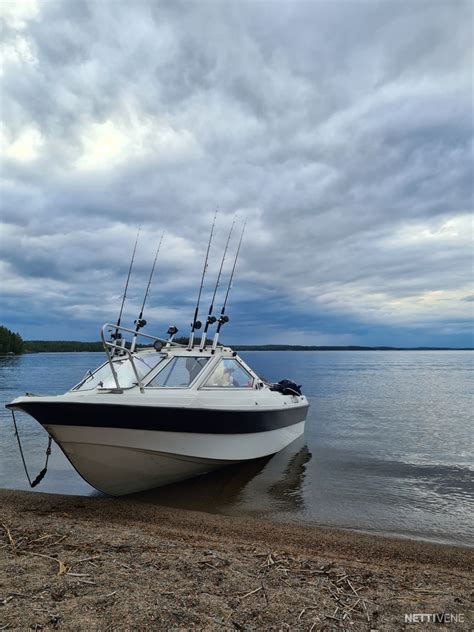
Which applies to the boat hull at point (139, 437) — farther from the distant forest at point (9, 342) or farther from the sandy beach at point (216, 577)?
the distant forest at point (9, 342)

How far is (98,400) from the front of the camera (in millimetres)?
6836

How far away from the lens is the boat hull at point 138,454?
22.8ft

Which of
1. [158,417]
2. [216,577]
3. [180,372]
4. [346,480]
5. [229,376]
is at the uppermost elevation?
[180,372]

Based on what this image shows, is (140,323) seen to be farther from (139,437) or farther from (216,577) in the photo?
(216,577)

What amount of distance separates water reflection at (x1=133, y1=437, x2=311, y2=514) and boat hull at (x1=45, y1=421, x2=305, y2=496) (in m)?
0.38

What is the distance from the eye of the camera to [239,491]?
8789 millimetres

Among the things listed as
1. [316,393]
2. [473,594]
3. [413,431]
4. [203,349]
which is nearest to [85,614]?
[473,594]

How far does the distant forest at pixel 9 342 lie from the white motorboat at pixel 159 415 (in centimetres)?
11011

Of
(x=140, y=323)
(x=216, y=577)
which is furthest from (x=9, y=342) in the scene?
(x=216, y=577)

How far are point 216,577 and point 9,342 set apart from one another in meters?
118

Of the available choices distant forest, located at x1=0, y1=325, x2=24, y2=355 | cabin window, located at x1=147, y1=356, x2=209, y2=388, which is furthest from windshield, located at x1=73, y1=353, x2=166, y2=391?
distant forest, located at x1=0, y1=325, x2=24, y2=355

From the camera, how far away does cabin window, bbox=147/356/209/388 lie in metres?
8.11

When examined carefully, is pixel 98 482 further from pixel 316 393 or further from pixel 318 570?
pixel 316 393

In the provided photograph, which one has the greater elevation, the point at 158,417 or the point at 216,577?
the point at 158,417
